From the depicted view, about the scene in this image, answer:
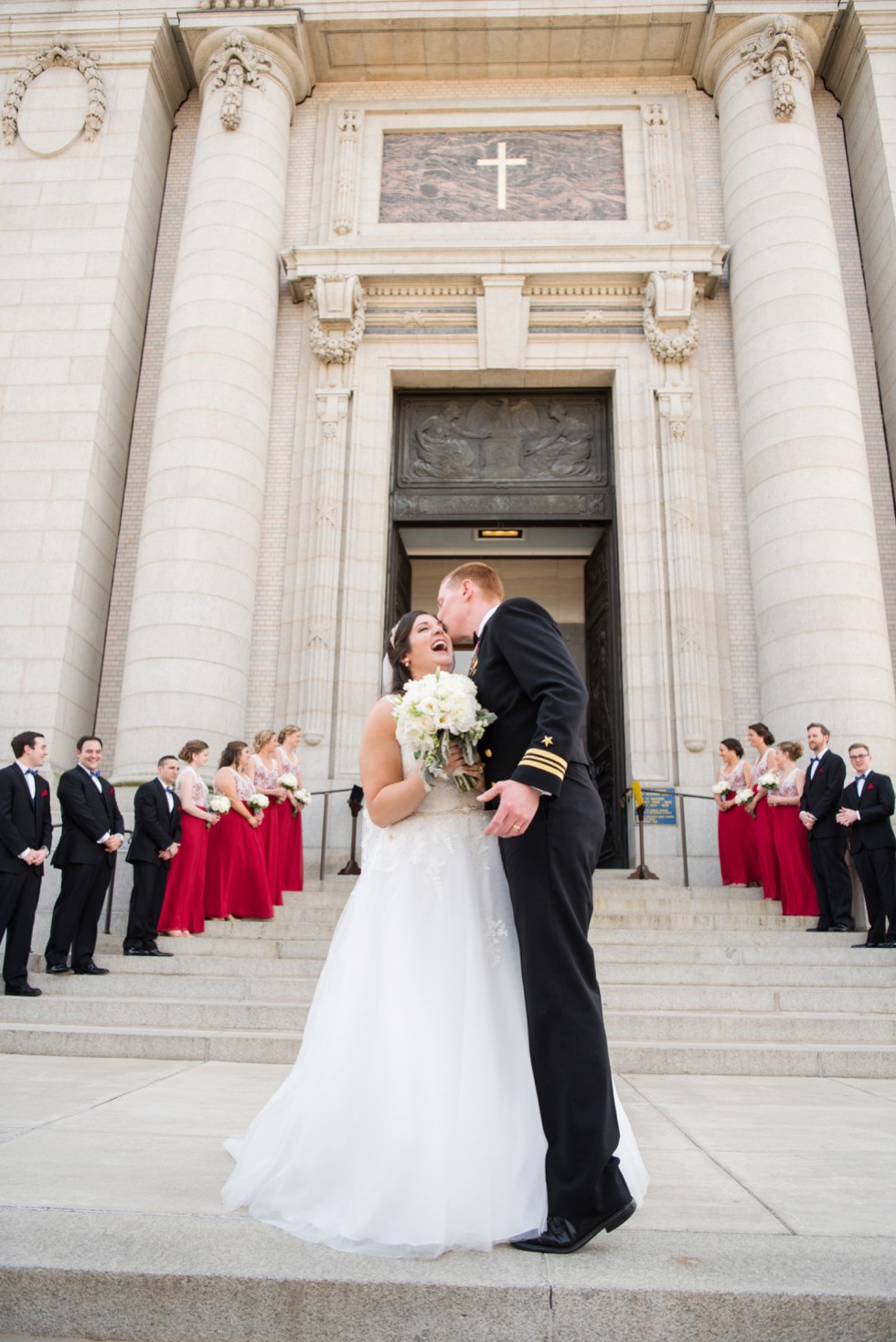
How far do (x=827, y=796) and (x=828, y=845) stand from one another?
452 millimetres

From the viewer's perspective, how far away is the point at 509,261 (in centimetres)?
1451

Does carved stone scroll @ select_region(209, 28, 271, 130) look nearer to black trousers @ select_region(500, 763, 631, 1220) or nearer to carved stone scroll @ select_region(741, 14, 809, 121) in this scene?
carved stone scroll @ select_region(741, 14, 809, 121)

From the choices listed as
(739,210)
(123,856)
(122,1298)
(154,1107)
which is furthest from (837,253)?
(122,1298)

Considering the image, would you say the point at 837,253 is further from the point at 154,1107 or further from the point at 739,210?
the point at 154,1107

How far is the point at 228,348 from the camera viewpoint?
1357cm

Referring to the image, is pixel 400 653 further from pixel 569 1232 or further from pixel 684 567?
pixel 684 567

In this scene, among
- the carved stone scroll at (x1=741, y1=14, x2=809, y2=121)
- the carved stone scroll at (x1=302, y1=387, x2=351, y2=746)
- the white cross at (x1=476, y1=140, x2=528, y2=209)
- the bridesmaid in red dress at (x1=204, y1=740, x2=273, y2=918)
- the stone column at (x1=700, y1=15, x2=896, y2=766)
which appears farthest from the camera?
the white cross at (x1=476, y1=140, x2=528, y2=209)

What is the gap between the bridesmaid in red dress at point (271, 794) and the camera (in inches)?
407

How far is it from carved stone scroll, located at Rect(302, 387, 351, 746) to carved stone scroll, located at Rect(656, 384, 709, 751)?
15.0 ft

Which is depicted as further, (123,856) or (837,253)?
(837,253)

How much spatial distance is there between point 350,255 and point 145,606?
624 cm

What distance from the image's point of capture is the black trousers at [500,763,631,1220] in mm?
2611

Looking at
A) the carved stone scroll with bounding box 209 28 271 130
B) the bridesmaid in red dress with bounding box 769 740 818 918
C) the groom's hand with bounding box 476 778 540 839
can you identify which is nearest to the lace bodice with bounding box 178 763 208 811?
the bridesmaid in red dress with bounding box 769 740 818 918

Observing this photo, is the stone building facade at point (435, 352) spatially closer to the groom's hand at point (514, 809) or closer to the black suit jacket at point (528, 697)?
the black suit jacket at point (528, 697)
